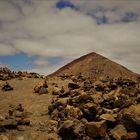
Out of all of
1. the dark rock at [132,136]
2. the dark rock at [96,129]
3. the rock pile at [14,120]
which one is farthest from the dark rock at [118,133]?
the rock pile at [14,120]

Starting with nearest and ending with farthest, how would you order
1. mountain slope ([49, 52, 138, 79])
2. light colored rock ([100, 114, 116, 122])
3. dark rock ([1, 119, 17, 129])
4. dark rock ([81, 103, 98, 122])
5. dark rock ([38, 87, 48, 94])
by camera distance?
light colored rock ([100, 114, 116, 122])
dark rock ([1, 119, 17, 129])
dark rock ([81, 103, 98, 122])
dark rock ([38, 87, 48, 94])
mountain slope ([49, 52, 138, 79])

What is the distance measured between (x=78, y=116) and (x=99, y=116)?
132cm

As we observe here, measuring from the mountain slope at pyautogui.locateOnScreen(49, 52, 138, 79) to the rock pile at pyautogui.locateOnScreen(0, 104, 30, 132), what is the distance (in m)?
34.5

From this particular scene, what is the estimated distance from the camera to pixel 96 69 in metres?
59.1

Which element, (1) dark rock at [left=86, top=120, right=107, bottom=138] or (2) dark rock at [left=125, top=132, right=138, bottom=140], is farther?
(1) dark rock at [left=86, top=120, right=107, bottom=138]

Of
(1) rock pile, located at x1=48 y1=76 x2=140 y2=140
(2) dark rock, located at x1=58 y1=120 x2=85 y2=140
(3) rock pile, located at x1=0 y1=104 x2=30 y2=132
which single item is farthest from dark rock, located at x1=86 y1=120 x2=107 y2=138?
(3) rock pile, located at x1=0 y1=104 x2=30 y2=132

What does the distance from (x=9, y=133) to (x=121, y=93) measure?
7744 millimetres

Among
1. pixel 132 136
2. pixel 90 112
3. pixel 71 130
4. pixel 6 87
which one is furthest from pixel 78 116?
pixel 6 87

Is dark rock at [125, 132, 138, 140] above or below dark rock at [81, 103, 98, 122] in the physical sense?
below

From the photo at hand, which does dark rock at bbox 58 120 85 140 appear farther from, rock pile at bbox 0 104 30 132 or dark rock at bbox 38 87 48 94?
dark rock at bbox 38 87 48 94

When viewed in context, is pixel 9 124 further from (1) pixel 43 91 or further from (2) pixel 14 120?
(1) pixel 43 91

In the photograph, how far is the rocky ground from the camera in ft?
50.6

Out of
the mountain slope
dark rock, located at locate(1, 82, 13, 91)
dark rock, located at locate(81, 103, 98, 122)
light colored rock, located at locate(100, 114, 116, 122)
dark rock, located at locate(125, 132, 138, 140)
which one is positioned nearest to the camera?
dark rock, located at locate(125, 132, 138, 140)

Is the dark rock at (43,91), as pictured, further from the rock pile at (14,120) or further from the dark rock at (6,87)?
the rock pile at (14,120)
